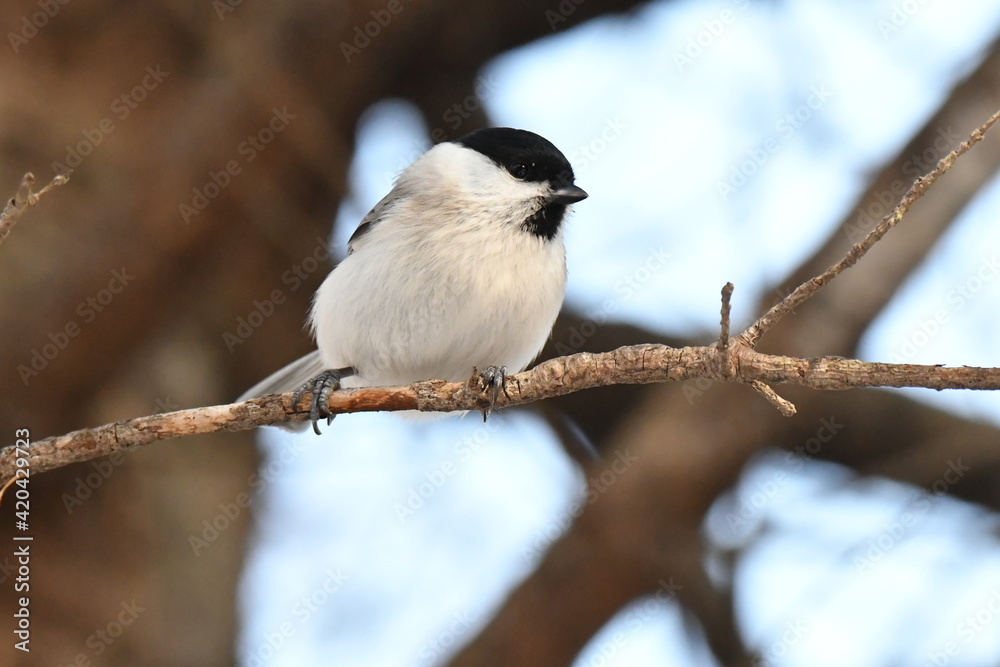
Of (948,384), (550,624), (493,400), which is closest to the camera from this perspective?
(948,384)

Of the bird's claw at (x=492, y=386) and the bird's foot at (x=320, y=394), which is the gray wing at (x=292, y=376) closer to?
the bird's foot at (x=320, y=394)

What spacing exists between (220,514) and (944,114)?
2932 mm

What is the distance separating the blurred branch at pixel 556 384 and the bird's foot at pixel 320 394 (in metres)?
0.03

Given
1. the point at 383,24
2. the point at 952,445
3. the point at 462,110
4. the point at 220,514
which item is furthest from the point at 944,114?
the point at 220,514

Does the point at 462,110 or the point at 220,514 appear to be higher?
the point at 462,110

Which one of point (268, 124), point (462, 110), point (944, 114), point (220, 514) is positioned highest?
point (268, 124)

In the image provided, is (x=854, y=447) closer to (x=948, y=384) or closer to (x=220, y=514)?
(x=948, y=384)

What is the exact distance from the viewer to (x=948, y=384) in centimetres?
144
